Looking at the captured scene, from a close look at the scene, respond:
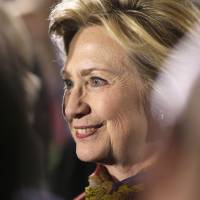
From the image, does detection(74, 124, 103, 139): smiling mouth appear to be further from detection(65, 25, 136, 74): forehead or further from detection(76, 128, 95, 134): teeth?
detection(65, 25, 136, 74): forehead

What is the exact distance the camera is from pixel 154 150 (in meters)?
1.18

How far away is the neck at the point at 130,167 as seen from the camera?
1181 mm

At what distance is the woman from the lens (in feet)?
3.74

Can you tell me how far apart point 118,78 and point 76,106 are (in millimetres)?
103

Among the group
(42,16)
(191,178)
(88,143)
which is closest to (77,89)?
(88,143)

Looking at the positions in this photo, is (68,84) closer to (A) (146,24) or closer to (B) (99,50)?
(B) (99,50)

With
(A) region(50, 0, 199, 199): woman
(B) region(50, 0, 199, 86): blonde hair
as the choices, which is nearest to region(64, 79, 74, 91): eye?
(A) region(50, 0, 199, 199): woman

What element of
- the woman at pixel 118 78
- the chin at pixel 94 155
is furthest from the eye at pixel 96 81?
the chin at pixel 94 155

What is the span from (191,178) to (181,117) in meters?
0.14

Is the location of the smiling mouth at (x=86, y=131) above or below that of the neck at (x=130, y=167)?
above

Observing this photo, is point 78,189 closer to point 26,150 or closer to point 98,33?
point 26,150

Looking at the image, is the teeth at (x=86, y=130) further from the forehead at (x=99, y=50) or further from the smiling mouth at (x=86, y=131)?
the forehead at (x=99, y=50)

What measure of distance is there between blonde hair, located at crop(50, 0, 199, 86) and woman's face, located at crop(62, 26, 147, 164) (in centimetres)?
2

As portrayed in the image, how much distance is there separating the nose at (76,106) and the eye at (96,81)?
1.3 inches
